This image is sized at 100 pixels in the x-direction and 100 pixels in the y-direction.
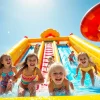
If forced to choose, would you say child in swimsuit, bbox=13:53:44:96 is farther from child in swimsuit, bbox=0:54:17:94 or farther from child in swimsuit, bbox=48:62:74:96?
child in swimsuit, bbox=48:62:74:96

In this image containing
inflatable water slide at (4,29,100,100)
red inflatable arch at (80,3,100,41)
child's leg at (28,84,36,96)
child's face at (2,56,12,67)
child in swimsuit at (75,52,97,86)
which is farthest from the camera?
inflatable water slide at (4,29,100,100)

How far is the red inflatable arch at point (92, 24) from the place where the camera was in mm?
4074

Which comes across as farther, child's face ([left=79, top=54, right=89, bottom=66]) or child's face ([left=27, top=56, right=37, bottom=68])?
child's face ([left=79, top=54, right=89, bottom=66])

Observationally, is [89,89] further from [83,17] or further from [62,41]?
[62,41]

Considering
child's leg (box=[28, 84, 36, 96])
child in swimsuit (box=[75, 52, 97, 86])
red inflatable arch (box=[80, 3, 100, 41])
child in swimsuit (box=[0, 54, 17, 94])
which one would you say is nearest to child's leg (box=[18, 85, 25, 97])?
child's leg (box=[28, 84, 36, 96])

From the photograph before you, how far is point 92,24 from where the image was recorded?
437cm

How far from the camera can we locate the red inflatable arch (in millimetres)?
4074

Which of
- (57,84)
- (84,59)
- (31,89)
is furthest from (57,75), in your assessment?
(84,59)

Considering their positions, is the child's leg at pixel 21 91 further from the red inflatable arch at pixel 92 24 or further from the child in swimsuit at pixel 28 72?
the red inflatable arch at pixel 92 24

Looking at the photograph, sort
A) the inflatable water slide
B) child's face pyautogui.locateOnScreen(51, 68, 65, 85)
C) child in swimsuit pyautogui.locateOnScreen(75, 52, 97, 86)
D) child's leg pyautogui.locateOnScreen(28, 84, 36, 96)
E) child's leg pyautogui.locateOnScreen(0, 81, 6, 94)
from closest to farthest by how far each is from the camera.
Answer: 1. child's face pyautogui.locateOnScreen(51, 68, 65, 85)
2. child's leg pyautogui.locateOnScreen(28, 84, 36, 96)
3. child's leg pyautogui.locateOnScreen(0, 81, 6, 94)
4. child in swimsuit pyautogui.locateOnScreen(75, 52, 97, 86)
5. the inflatable water slide

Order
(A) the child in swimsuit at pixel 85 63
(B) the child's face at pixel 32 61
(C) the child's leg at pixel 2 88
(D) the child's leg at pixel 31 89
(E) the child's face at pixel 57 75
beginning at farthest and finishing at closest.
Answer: (A) the child in swimsuit at pixel 85 63, (C) the child's leg at pixel 2 88, (B) the child's face at pixel 32 61, (D) the child's leg at pixel 31 89, (E) the child's face at pixel 57 75

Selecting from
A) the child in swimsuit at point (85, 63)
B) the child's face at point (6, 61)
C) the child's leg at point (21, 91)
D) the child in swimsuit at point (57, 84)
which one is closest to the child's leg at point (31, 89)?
the child's leg at point (21, 91)

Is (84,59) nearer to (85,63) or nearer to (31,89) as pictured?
(85,63)

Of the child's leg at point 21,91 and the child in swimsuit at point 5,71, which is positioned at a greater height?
the child in swimsuit at point 5,71
